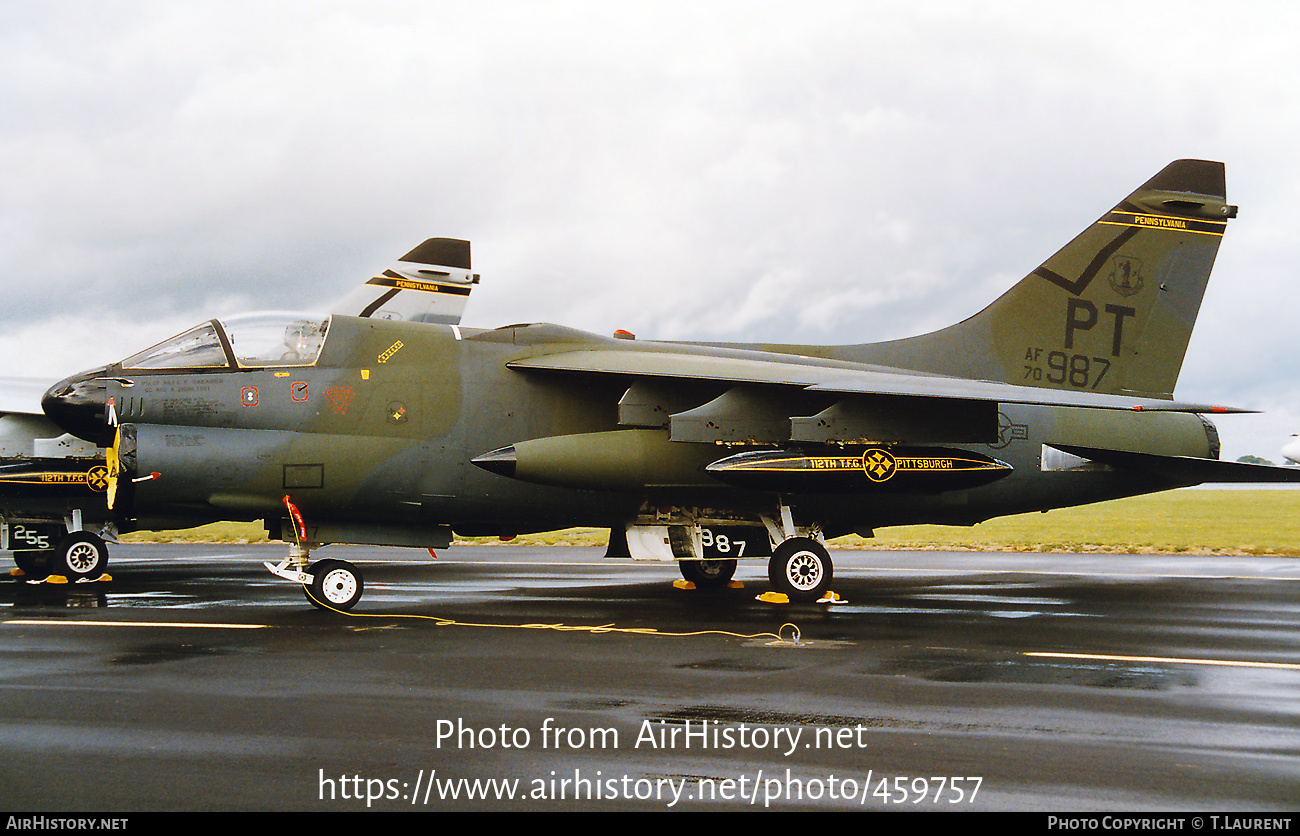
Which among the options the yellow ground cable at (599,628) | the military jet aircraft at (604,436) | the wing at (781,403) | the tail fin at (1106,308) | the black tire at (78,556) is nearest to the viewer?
the yellow ground cable at (599,628)

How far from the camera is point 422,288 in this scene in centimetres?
2089

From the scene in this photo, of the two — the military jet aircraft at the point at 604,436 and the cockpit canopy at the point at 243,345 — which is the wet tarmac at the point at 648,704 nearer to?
the military jet aircraft at the point at 604,436

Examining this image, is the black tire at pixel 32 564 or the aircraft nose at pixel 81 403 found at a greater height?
the aircraft nose at pixel 81 403

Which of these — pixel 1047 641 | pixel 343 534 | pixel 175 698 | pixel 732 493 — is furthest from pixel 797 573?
pixel 175 698

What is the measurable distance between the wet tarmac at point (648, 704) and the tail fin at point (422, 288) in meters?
9.15

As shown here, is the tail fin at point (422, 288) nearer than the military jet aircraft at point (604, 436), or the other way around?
the military jet aircraft at point (604, 436)

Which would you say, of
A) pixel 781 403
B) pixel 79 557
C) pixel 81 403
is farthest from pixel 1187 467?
pixel 79 557

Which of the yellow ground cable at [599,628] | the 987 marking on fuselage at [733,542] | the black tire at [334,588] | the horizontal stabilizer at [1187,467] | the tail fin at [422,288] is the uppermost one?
the tail fin at [422,288]

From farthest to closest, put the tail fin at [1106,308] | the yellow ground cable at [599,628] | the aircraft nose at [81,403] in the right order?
the tail fin at [1106,308] → the aircraft nose at [81,403] → the yellow ground cable at [599,628]

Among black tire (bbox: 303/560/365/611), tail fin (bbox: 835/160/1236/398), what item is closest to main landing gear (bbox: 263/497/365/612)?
black tire (bbox: 303/560/365/611)

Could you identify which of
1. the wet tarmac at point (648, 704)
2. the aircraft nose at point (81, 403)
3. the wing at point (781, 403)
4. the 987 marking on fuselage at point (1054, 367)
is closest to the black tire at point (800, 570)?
the wet tarmac at point (648, 704)

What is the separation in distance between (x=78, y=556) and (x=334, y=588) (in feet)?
20.7

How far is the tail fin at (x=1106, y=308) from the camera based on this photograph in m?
14.7

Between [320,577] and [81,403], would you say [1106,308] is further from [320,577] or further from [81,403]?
[81,403]
